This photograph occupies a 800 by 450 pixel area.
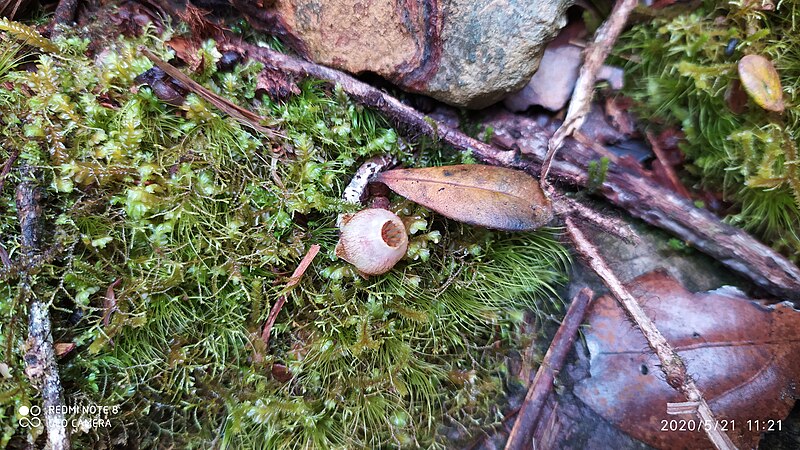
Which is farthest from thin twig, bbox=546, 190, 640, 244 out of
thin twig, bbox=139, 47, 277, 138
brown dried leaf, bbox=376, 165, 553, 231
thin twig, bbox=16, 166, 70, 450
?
thin twig, bbox=16, 166, 70, 450

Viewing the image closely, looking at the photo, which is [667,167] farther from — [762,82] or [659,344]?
[659,344]

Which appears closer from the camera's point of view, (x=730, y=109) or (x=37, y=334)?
(x=37, y=334)

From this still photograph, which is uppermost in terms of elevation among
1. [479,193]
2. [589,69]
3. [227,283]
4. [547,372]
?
[589,69]

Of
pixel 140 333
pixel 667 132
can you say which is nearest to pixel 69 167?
pixel 140 333

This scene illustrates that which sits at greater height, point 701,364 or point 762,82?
point 762,82

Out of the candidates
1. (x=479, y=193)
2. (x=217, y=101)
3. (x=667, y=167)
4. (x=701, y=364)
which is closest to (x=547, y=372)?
(x=701, y=364)
